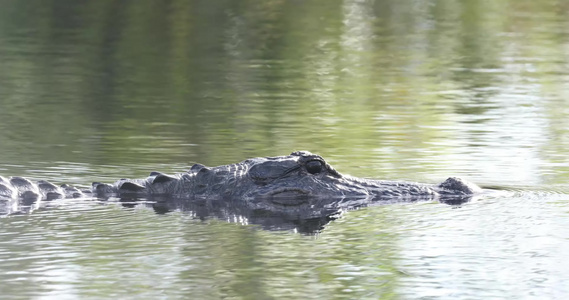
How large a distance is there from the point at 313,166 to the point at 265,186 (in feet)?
1.44

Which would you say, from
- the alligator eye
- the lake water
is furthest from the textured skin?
the lake water

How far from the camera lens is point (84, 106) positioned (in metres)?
17.2

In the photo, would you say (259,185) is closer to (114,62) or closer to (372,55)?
(114,62)

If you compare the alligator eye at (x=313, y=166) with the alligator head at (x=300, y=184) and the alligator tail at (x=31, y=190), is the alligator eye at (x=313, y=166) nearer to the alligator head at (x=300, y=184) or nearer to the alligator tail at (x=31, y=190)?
the alligator head at (x=300, y=184)

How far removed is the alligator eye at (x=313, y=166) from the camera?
9469 millimetres

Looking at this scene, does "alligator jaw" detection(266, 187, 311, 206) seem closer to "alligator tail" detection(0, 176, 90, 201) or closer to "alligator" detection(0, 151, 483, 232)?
"alligator" detection(0, 151, 483, 232)

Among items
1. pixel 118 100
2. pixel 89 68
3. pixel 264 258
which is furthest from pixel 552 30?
pixel 264 258

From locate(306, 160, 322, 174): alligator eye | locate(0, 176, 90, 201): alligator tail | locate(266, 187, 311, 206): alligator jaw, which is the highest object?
locate(306, 160, 322, 174): alligator eye

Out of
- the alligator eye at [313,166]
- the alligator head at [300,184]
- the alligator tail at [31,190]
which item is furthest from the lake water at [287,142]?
the alligator eye at [313,166]

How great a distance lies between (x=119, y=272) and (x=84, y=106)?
10.6m

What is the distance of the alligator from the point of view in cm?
943

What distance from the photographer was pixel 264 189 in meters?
9.58

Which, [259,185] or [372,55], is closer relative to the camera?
[259,185]

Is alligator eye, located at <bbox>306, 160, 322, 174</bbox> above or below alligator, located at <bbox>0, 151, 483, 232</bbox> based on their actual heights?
above
